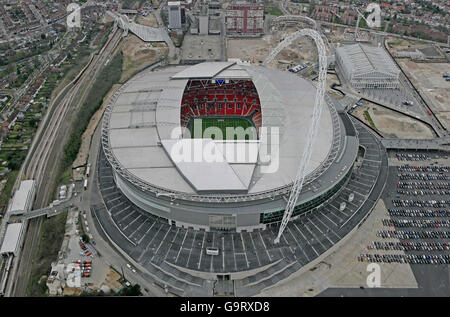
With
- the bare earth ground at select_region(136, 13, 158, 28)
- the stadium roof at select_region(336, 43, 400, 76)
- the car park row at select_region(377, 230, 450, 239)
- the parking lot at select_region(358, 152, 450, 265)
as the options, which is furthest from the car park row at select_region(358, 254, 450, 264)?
the bare earth ground at select_region(136, 13, 158, 28)

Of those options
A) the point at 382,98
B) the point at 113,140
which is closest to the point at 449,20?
the point at 382,98

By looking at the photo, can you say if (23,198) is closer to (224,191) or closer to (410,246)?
(224,191)

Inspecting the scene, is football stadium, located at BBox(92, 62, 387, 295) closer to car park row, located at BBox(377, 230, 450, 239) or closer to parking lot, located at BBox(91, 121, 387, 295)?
parking lot, located at BBox(91, 121, 387, 295)

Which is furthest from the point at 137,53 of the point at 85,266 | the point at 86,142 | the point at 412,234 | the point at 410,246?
the point at 410,246

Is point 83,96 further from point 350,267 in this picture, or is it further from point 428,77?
point 428,77

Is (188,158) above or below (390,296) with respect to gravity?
above

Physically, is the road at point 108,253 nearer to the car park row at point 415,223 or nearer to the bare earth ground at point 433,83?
the car park row at point 415,223

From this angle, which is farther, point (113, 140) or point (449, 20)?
point (449, 20)
